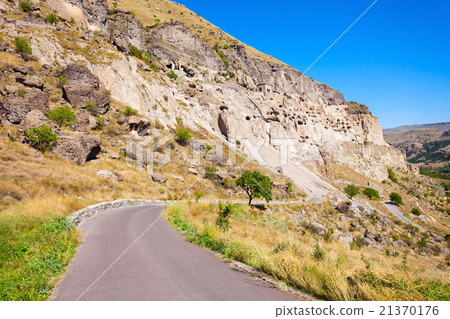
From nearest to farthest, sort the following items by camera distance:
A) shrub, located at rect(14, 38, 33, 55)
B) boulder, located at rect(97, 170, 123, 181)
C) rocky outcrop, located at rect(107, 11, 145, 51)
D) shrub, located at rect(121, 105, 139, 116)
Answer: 1. boulder, located at rect(97, 170, 123, 181)
2. shrub, located at rect(14, 38, 33, 55)
3. shrub, located at rect(121, 105, 139, 116)
4. rocky outcrop, located at rect(107, 11, 145, 51)

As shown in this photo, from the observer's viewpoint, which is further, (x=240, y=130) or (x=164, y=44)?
(x=164, y=44)

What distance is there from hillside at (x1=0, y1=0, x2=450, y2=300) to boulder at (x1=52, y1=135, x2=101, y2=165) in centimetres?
14

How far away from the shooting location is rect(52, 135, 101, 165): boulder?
937 inches

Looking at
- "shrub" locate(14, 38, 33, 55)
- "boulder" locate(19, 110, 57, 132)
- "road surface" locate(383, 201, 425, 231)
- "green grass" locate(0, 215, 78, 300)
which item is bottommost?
"road surface" locate(383, 201, 425, 231)

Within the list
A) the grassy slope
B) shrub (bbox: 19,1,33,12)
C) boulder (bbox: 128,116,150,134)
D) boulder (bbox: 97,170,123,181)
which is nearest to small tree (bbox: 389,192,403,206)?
boulder (bbox: 128,116,150,134)

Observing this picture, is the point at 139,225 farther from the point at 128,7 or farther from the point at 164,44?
the point at 128,7

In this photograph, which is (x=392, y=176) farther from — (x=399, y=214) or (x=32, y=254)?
(x=32, y=254)

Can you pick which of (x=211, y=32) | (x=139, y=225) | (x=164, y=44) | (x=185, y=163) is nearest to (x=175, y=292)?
(x=139, y=225)

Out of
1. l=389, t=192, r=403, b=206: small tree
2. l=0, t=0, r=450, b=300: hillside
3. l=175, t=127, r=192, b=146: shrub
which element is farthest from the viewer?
l=389, t=192, r=403, b=206: small tree

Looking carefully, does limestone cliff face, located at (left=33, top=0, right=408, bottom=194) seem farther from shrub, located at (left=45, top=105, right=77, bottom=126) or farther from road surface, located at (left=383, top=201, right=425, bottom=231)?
road surface, located at (left=383, top=201, right=425, bottom=231)

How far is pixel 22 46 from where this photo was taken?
33.7 metres

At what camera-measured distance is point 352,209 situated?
45.3 meters

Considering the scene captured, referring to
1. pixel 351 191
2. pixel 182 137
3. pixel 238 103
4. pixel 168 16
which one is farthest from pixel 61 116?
pixel 168 16

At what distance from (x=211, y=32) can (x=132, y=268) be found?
143099mm
